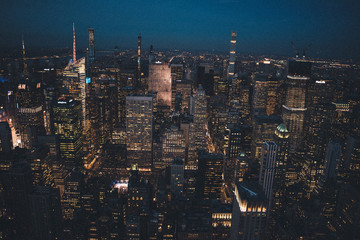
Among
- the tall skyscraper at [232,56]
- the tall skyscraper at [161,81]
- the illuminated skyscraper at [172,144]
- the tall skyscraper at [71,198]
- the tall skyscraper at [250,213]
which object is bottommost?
the tall skyscraper at [71,198]

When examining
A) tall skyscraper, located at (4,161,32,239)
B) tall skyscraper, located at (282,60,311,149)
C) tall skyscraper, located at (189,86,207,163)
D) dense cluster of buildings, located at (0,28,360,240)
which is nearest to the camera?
dense cluster of buildings, located at (0,28,360,240)

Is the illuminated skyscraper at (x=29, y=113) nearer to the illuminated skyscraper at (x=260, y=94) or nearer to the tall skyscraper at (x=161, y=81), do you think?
the tall skyscraper at (x=161, y=81)

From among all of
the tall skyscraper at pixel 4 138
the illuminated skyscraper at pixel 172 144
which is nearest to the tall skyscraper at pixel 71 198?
the tall skyscraper at pixel 4 138

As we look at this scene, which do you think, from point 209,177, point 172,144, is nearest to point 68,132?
point 172,144

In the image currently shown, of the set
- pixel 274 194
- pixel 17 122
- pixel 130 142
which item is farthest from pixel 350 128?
pixel 17 122

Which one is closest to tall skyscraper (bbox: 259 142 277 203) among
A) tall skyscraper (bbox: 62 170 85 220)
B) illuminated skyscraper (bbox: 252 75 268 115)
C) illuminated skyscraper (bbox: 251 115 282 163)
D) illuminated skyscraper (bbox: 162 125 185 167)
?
illuminated skyscraper (bbox: 251 115 282 163)

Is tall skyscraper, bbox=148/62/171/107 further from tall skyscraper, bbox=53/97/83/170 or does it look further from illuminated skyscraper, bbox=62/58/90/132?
tall skyscraper, bbox=53/97/83/170
